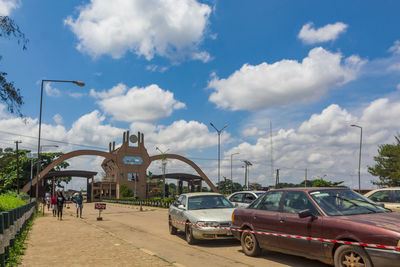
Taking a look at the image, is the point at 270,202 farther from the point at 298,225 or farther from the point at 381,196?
the point at 381,196

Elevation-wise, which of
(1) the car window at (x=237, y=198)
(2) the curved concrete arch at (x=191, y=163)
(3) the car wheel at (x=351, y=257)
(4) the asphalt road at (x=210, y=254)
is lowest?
(4) the asphalt road at (x=210, y=254)

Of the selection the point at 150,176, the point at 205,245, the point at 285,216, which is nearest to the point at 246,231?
the point at 285,216

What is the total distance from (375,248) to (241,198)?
31.4ft

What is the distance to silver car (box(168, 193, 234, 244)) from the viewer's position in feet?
33.7

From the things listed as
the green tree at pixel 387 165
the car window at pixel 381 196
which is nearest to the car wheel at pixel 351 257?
the car window at pixel 381 196

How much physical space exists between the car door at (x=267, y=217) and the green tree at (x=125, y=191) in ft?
242

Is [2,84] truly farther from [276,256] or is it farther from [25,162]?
[25,162]

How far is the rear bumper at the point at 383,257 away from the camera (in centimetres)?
531

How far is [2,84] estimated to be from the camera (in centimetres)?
1014

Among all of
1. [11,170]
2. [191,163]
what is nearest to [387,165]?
[191,163]

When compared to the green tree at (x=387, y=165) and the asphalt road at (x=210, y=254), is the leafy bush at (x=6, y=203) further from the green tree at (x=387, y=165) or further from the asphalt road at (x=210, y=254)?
the green tree at (x=387, y=165)

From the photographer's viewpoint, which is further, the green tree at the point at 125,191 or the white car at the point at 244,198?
the green tree at the point at 125,191

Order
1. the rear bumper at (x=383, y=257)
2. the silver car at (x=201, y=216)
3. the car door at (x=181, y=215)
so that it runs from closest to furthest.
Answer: the rear bumper at (x=383, y=257), the silver car at (x=201, y=216), the car door at (x=181, y=215)

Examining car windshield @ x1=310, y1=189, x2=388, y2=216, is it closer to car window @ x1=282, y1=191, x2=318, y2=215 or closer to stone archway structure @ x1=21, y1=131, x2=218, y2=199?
car window @ x1=282, y1=191, x2=318, y2=215
